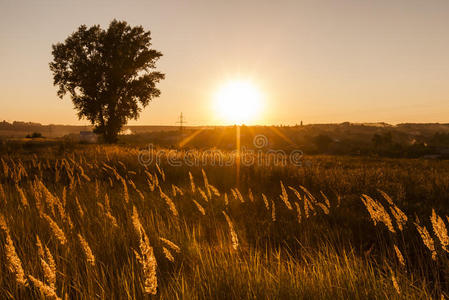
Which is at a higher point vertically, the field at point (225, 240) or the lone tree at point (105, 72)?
the lone tree at point (105, 72)

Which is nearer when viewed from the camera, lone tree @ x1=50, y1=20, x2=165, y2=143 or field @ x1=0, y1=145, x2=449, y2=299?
field @ x1=0, y1=145, x2=449, y2=299

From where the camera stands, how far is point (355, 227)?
15.2ft

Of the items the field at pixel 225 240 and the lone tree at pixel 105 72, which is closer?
the field at pixel 225 240

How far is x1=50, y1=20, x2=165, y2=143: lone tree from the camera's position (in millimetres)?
27859

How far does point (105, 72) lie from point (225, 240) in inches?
1134

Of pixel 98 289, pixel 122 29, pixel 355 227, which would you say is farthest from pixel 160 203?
pixel 122 29

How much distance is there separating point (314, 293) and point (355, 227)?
2.91 metres

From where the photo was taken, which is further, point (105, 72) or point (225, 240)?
point (105, 72)

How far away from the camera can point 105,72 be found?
28109 mm

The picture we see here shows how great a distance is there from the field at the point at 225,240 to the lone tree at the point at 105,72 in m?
20.7

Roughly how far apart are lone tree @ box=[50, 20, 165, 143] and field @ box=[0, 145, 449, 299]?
20.7m

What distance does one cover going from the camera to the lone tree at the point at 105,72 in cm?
2786

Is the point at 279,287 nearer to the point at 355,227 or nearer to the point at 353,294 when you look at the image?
the point at 353,294

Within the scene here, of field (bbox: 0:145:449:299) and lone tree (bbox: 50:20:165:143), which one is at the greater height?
lone tree (bbox: 50:20:165:143)
